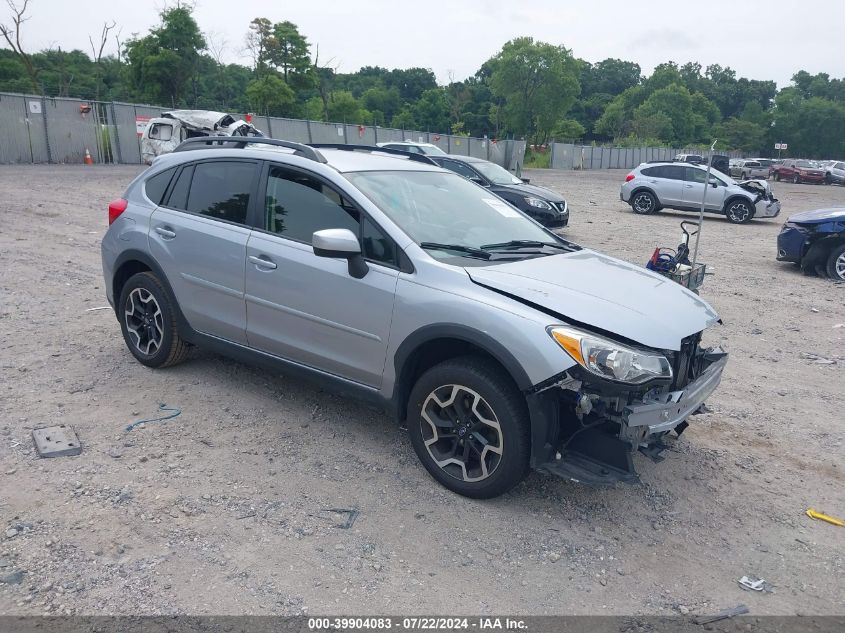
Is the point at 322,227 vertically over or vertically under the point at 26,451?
over

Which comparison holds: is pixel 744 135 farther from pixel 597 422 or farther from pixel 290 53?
pixel 597 422

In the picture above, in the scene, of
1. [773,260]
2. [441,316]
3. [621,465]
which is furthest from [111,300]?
[773,260]

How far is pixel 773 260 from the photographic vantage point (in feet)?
42.1

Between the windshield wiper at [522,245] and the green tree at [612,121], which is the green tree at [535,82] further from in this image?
the windshield wiper at [522,245]

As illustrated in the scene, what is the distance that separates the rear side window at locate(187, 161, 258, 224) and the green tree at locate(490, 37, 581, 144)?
82464mm

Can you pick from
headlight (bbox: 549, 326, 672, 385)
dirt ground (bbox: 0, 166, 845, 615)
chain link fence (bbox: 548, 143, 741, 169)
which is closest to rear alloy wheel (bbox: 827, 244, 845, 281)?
dirt ground (bbox: 0, 166, 845, 615)

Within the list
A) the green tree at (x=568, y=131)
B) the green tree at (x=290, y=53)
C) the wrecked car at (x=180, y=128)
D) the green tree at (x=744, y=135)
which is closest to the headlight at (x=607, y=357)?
the wrecked car at (x=180, y=128)

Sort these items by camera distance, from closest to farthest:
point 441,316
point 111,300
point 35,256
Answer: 1. point 441,316
2. point 111,300
3. point 35,256

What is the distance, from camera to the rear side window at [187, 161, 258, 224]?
4.76 m

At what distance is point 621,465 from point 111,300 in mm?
4195

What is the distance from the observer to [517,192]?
547 inches

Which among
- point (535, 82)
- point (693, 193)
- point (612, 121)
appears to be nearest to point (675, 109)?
point (612, 121)

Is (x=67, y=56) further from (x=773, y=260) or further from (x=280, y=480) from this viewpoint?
(x=280, y=480)

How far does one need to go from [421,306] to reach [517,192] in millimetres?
10577
